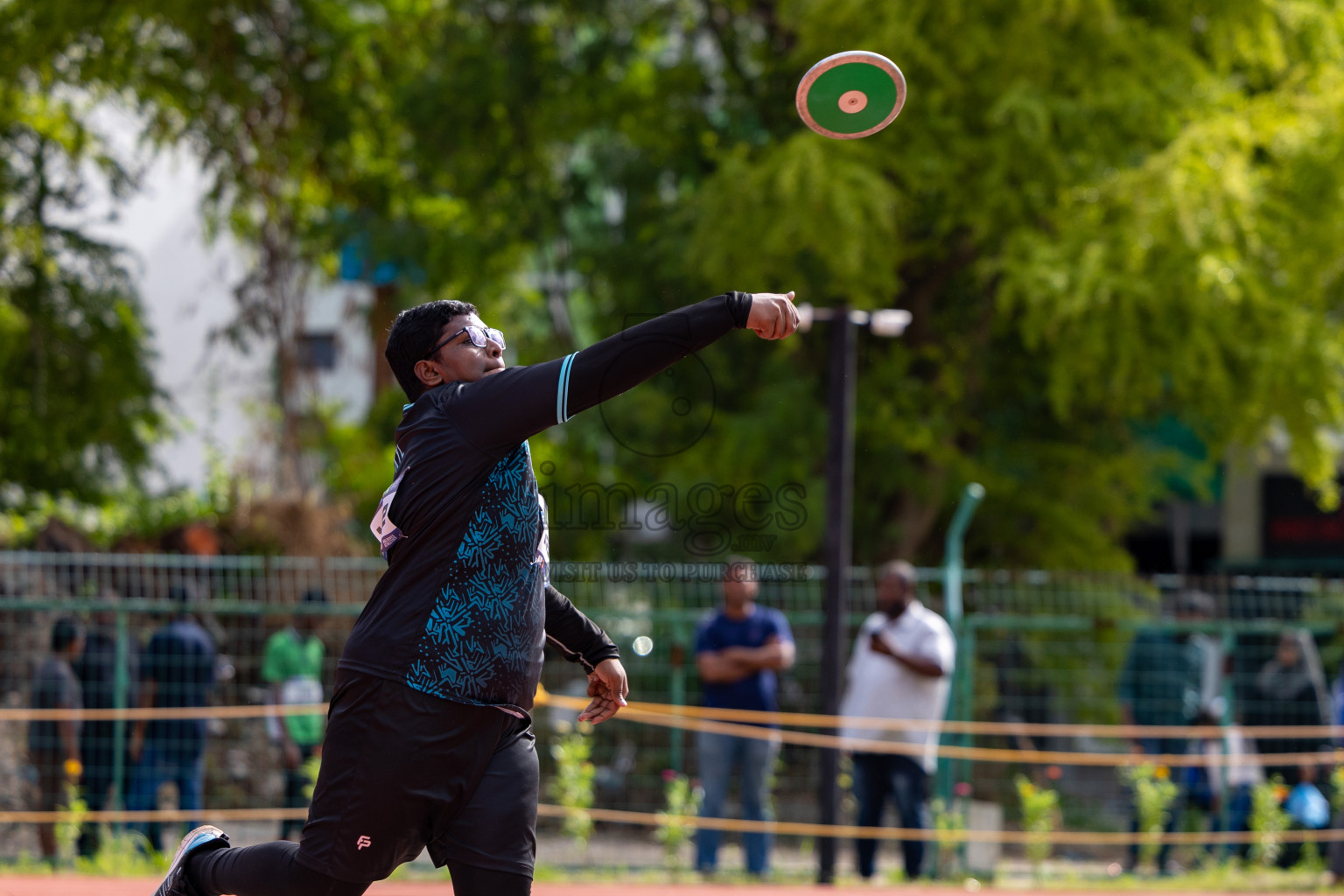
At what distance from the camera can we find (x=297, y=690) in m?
9.31

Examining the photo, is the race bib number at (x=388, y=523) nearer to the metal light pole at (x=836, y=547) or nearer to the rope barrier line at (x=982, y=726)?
the rope barrier line at (x=982, y=726)

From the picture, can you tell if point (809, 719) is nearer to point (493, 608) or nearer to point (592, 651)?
point (592, 651)

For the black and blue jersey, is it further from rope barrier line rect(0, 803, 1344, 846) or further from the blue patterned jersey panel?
rope barrier line rect(0, 803, 1344, 846)

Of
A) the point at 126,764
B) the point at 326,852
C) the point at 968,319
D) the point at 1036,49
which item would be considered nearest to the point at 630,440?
the point at 968,319

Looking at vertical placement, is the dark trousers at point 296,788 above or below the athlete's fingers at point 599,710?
below

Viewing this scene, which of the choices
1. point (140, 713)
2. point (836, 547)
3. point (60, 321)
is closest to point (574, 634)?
point (836, 547)

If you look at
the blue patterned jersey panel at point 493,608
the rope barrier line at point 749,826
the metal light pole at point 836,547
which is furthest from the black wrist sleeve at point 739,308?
the rope barrier line at point 749,826

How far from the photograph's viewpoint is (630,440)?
1392 centimetres

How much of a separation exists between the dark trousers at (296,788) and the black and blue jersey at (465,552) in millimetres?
6110

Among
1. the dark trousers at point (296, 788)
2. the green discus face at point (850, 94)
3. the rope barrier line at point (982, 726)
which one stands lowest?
the dark trousers at point (296, 788)

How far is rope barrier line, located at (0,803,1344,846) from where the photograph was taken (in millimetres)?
8680

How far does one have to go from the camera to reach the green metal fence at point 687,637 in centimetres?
923

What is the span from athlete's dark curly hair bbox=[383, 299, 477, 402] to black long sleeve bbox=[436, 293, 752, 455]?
0.35 metres

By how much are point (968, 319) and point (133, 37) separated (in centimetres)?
968
